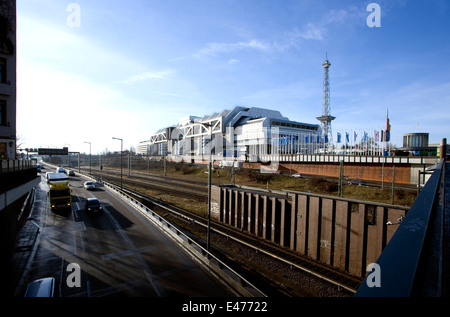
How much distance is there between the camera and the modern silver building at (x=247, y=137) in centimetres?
7806

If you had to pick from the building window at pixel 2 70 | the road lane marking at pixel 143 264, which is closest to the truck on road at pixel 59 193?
the road lane marking at pixel 143 264

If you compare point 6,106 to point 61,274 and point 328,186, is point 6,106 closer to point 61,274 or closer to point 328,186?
point 61,274

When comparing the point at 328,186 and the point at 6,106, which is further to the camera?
the point at 328,186

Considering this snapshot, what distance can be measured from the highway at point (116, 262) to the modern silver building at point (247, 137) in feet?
151

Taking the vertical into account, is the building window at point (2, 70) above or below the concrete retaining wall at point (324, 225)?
above

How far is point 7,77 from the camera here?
20.4 meters

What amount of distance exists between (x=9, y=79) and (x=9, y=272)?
17.9 meters

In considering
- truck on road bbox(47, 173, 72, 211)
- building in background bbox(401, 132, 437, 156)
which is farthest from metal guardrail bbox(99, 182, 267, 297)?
building in background bbox(401, 132, 437, 156)

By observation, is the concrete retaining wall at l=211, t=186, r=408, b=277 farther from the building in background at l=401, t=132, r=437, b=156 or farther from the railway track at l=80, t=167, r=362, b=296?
the building in background at l=401, t=132, r=437, b=156

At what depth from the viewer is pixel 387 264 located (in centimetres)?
232

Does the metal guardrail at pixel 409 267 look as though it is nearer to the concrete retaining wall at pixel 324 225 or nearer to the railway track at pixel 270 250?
the railway track at pixel 270 250

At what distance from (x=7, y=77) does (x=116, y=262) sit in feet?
67.4

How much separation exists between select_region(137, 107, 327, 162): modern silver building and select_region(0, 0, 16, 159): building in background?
42.5m
